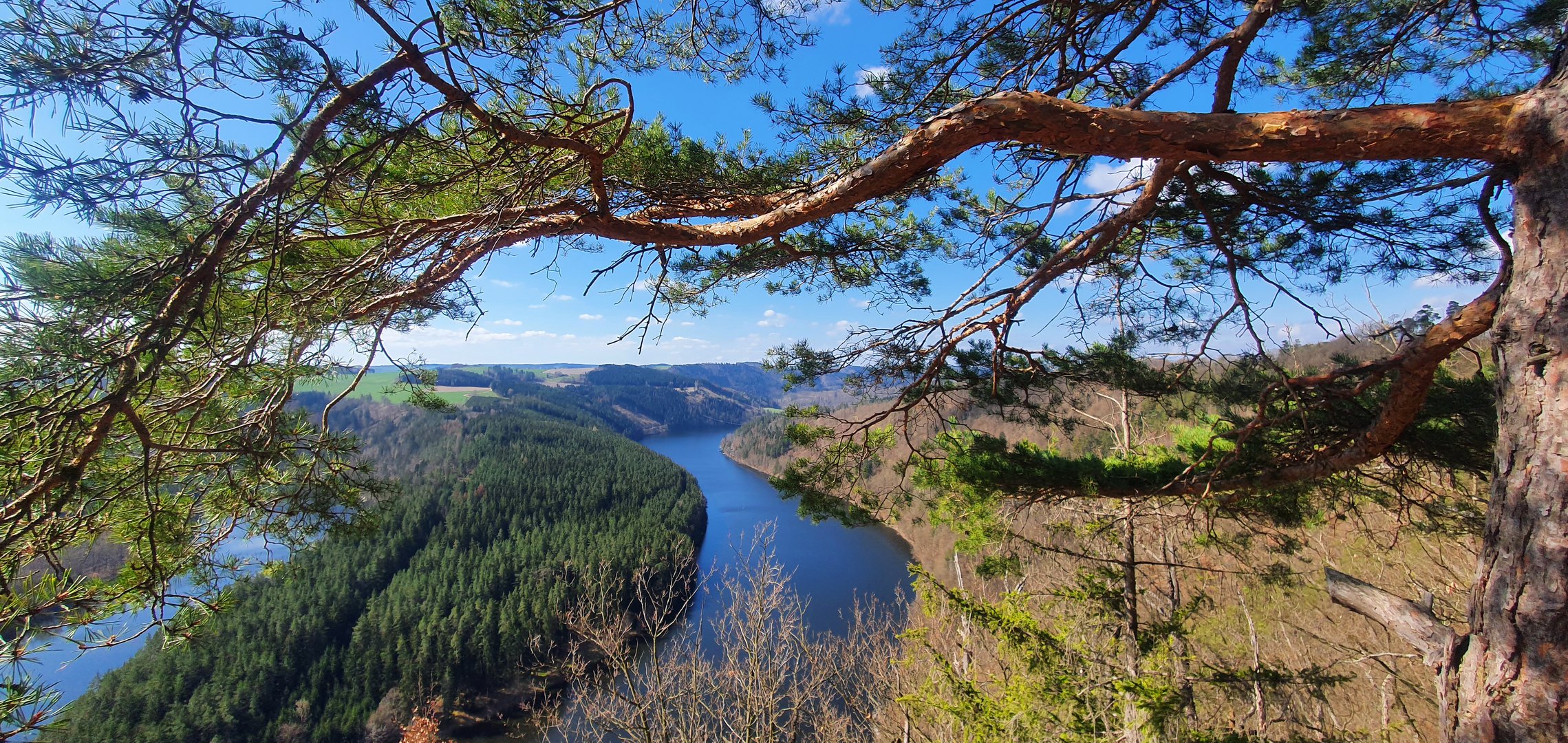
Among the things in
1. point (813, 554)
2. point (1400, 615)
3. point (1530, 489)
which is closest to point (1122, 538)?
point (1400, 615)

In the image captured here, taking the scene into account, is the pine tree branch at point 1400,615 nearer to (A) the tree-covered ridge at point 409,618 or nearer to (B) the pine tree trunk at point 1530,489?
(B) the pine tree trunk at point 1530,489

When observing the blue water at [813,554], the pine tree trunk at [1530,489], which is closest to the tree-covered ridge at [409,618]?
the blue water at [813,554]

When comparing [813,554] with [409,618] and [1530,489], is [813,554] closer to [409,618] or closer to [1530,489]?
[409,618]

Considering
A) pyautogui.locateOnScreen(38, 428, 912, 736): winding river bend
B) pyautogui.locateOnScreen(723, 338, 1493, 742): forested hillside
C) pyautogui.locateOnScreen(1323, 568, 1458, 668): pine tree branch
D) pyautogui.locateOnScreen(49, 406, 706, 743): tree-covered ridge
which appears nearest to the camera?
pyautogui.locateOnScreen(1323, 568, 1458, 668): pine tree branch

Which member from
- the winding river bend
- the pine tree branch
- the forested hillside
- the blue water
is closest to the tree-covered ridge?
the winding river bend

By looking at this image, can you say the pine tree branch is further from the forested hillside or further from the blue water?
the blue water

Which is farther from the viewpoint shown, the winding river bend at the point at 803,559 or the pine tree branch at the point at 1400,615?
the winding river bend at the point at 803,559

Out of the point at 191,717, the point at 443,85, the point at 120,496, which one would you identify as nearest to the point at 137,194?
the point at 443,85
